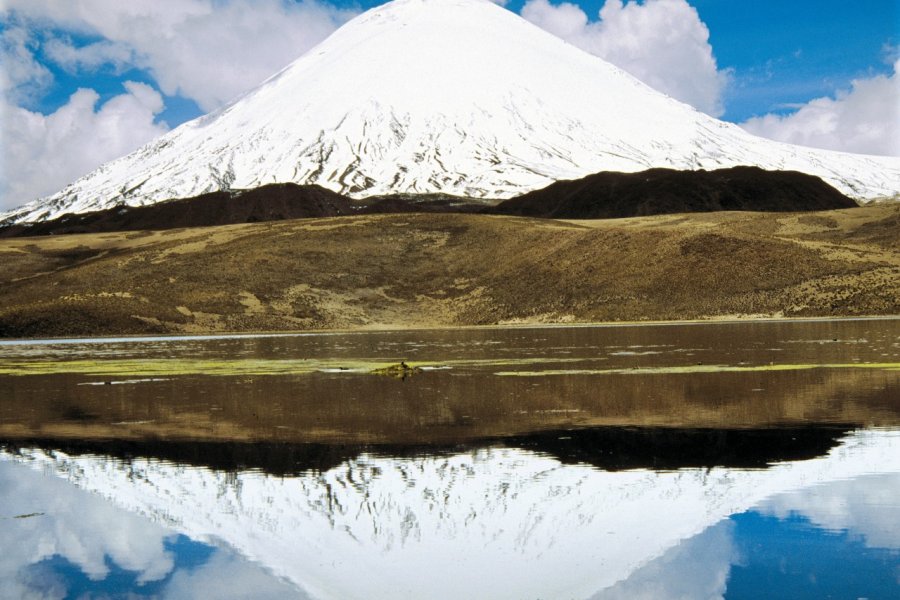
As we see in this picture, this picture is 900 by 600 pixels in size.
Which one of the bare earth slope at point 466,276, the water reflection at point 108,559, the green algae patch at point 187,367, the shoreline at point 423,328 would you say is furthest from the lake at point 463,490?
the bare earth slope at point 466,276

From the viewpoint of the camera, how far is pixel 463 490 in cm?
1478

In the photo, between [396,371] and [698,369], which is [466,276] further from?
[698,369]

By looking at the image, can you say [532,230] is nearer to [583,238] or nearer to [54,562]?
[583,238]

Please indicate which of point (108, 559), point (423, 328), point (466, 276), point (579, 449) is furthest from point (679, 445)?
point (466, 276)

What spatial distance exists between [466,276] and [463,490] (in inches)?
3791

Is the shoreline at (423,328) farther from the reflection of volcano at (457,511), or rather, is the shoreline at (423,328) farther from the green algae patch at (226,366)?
the reflection of volcano at (457,511)

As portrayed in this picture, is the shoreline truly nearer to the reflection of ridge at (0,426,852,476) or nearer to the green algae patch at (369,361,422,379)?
the green algae patch at (369,361,422,379)

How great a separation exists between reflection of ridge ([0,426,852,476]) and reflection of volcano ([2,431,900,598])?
0.42m

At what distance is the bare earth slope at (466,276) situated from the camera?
297ft

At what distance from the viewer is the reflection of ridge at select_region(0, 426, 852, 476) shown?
16.8 m

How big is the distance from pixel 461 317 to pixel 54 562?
89457 mm

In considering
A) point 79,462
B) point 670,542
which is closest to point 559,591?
point 670,542

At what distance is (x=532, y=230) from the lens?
404ft

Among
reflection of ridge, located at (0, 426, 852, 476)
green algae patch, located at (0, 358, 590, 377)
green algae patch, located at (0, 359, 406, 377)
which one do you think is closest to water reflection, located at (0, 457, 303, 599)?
reflection of ridge, located at (0, 426, 852, 476)
